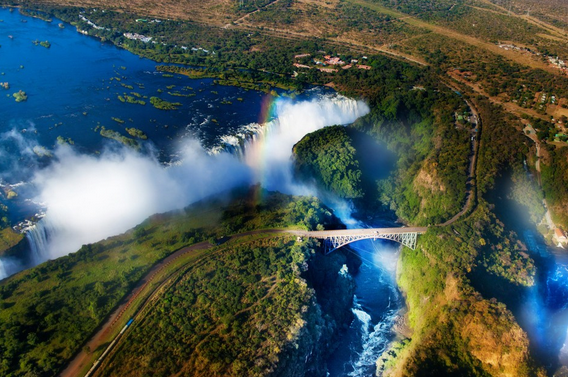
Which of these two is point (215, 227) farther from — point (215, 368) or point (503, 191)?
point (503, 191)

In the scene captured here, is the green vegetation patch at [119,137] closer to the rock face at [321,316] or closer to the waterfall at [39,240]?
the waterfall at [39,240]

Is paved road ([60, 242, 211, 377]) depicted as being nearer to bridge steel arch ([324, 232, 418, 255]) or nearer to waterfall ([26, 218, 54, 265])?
waterfall ([26, 218, 54, 265])

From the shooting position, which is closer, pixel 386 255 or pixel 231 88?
pixel 386 255

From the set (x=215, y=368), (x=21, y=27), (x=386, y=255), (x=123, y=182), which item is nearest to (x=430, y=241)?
(x=386, y=255)

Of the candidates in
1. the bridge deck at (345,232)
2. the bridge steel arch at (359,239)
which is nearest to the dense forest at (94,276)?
the bridge deck at (345,232)

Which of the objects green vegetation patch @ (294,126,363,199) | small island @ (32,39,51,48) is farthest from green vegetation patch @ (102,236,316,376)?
small island @ (32,39,51,48)
